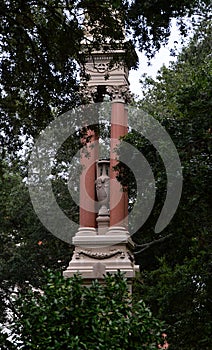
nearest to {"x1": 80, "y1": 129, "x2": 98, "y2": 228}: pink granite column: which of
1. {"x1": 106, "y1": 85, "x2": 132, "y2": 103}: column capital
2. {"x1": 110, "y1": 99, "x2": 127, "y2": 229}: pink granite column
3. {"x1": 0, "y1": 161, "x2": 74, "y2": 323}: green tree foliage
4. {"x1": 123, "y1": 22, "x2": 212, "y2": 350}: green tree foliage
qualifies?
{"x1": 110, "y1": 99, "x2": 127, "y2": 229}: pink granite column

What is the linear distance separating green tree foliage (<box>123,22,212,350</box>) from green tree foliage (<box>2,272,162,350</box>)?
11.7ft

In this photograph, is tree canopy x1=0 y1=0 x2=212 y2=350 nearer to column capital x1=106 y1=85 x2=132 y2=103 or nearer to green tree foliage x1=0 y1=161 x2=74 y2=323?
green tree foliage x1=0 y1=161 x2=74 y2=323

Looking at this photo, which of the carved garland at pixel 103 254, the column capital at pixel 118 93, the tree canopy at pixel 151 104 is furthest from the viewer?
the column capital at pixel 118 93

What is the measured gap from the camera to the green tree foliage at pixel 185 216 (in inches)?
563

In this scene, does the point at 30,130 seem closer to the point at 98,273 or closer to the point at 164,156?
the point at 164,156

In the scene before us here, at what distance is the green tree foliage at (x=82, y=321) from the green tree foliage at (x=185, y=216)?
3.57 metres

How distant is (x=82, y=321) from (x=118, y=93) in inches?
413

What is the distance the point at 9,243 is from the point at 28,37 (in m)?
16.6

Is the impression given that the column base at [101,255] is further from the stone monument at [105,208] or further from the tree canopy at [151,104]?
the tree canopy at [151,104]

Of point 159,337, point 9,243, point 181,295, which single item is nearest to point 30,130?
point 159,337

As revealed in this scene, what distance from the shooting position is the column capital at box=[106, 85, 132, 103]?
19.8 metres

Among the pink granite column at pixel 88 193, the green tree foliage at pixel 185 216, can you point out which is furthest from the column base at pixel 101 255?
the green tree foliage at pixel 185 216

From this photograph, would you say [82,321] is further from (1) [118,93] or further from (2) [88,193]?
(1) [118,93]

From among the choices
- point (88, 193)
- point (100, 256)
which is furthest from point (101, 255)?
point (88, 193)
